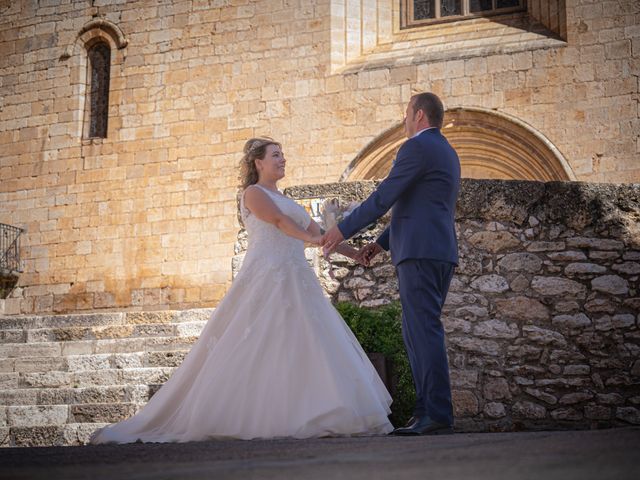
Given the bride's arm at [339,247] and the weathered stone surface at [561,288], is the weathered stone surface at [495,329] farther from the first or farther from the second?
the bride's arm at [339,247]

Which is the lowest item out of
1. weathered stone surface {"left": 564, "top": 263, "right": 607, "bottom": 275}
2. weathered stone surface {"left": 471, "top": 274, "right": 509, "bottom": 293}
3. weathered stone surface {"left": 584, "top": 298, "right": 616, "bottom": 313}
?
weathered stone surface {"left": 584, "top": 298, "right": 616, "bottom": 313}

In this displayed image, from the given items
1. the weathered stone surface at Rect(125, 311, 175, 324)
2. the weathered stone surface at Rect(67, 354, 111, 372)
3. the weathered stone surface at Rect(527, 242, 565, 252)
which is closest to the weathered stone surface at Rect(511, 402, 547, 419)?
the weathered stone surface at Rect(527, 242, 565, 252)

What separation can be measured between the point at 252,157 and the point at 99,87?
909 centimetres

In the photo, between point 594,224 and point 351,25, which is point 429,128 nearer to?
point 594,224

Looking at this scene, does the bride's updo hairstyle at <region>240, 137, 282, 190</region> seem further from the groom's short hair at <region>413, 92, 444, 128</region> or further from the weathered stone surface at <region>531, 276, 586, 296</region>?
the weathered stone surface at <region>531, 276, 586, 296</region>

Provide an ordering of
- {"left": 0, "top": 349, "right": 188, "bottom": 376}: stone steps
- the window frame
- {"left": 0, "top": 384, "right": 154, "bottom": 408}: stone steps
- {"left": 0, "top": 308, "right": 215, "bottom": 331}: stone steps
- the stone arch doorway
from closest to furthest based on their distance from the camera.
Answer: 1. {"left": 0, "top": 384, "right": 154, "bottom": 408}: stone steps
2. {"left": 0, "top": 349, "right": 188, "bottom": 376}: stone steps
3. {"left": 0, "top": 308, "right": 215, "bottom": 331}: stone steps
4. the stone arch doorway
5. the window frame

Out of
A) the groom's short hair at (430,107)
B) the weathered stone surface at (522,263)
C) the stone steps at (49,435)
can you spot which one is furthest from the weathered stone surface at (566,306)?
the stone steps at (49,435)

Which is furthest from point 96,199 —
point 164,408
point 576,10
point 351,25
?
point 164,408

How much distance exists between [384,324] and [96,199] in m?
8.02

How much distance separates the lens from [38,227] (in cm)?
1287

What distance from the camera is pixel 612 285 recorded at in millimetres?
5719

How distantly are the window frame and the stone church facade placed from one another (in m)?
0.02

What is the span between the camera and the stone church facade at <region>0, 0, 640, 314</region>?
10.5 m

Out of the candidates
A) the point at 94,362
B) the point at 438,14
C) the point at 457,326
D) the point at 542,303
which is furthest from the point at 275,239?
the point at 438,14
